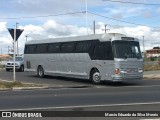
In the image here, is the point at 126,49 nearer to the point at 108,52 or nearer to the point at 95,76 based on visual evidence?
the point at 108,52

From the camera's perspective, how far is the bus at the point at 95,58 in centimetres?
2270

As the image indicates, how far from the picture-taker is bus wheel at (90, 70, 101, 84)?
77.8 ft

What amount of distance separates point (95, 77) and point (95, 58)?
1.14 m

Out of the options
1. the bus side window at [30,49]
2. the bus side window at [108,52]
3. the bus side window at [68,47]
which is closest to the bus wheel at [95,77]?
the bus side window at [108,52]

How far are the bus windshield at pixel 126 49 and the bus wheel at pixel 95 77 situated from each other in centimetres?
194

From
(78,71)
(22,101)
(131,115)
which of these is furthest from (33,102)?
(78,71)

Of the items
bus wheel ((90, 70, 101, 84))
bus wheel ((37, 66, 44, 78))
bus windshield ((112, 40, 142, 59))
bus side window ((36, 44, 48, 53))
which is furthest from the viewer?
bus wheel ((37, 66, 44, 78))

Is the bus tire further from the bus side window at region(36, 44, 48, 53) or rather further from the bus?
the bus side window at region(36, 44, 48, 53)

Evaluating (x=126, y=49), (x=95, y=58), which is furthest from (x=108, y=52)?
(x=95, y=58)

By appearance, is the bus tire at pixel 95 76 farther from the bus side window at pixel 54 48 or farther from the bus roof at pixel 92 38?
the bus side window at pixel 54 48

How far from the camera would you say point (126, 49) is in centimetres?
2297

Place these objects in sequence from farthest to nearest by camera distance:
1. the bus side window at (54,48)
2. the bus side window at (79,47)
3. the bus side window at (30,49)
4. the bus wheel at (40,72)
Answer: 1. the bus side window at (30,49)
2. the bus wheel at (40,72)
3. the bus side window at (54,48)
4. the bus side window at (79,47)

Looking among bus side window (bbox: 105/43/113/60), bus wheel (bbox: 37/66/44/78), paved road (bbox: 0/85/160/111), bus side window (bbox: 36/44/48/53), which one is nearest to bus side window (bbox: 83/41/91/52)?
bus side window (bbox: 105/43/113/60)

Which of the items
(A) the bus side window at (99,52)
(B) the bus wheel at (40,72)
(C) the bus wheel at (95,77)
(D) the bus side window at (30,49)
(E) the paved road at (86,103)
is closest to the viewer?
(E) the paved road at (86,103)
